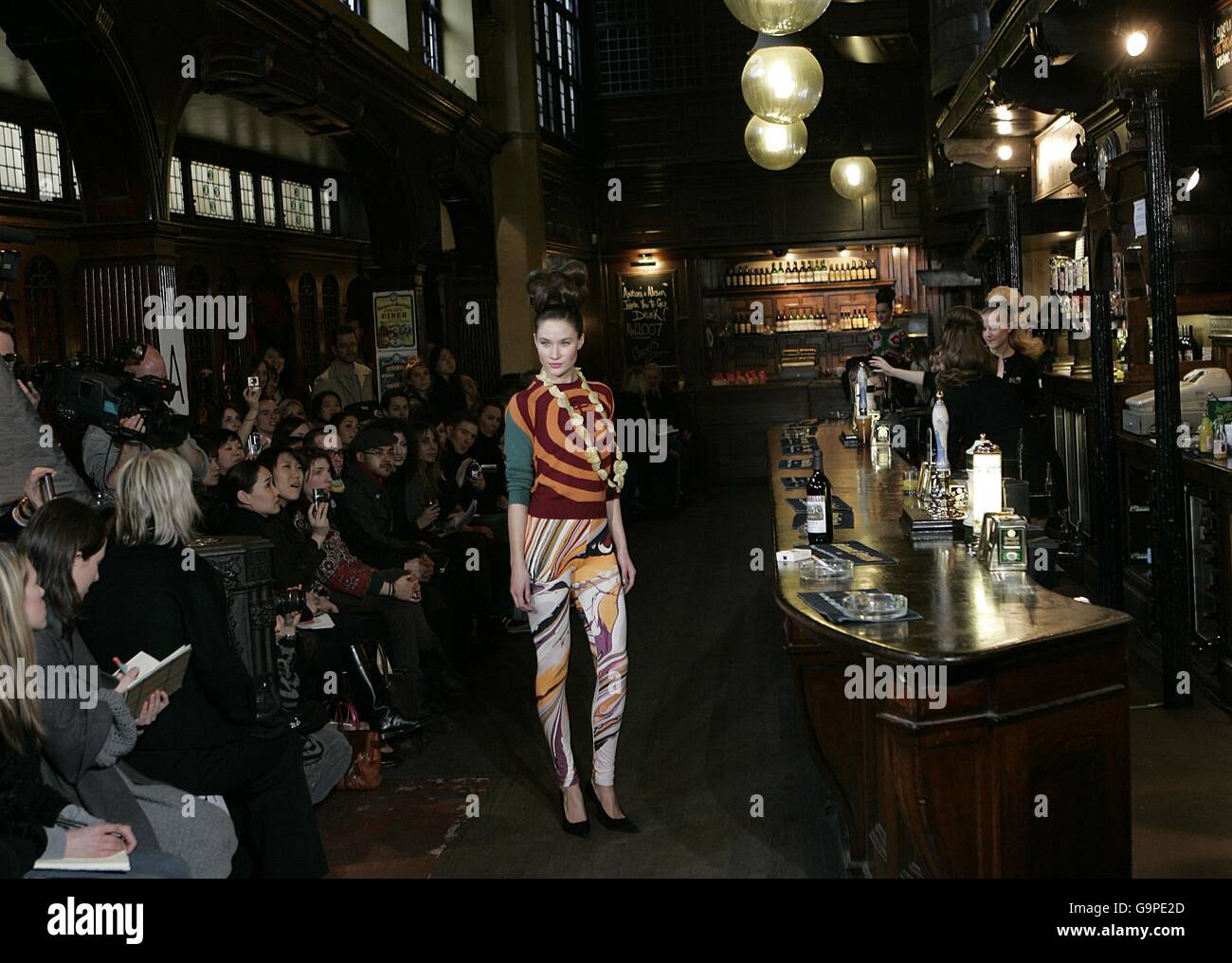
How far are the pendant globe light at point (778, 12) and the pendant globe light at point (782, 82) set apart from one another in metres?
1.61

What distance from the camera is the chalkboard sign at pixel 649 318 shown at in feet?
52.3

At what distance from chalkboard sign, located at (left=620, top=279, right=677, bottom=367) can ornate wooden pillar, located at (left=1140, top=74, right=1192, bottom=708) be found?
1111cm

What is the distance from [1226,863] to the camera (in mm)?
3373

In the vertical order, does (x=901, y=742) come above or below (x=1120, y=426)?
below

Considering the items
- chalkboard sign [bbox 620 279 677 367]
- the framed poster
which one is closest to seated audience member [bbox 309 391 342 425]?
the framed poster

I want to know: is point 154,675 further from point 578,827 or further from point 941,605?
point 941,605

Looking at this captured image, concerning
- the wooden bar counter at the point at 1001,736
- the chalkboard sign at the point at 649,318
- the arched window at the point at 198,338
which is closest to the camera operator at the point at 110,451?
the wooden bar counter at the point at 1001,736

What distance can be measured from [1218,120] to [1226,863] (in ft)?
15.7

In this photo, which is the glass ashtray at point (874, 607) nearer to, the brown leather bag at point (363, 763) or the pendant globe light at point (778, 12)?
the brown leather bag at point (363, 763)

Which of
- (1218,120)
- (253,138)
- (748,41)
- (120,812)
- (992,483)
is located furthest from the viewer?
(748,41)

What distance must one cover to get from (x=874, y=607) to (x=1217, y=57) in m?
3.18

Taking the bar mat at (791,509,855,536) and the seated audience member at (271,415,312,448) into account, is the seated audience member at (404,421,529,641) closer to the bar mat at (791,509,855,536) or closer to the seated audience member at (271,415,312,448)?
the seated audience member at (271,415,312,448)
